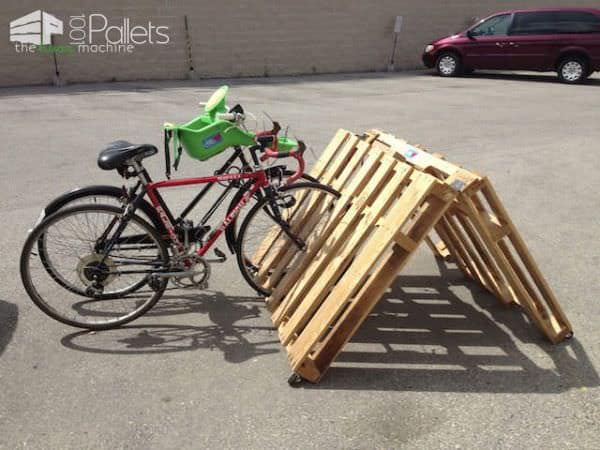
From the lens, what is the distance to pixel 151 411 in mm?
2668

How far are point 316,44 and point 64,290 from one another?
1424 centimetres

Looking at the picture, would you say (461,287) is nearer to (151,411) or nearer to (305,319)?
(305,319)

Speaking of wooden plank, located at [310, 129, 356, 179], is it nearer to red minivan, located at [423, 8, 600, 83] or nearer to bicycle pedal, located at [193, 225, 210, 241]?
bicycle pedal, located at [193, 225, 210, 241]

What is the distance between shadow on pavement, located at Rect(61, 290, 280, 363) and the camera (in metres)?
3.18

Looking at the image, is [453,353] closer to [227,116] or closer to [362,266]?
[362,266]

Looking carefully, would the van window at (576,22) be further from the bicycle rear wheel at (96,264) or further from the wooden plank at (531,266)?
the bicycle rear wheel at (96,264)

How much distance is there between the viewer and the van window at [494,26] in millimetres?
14773

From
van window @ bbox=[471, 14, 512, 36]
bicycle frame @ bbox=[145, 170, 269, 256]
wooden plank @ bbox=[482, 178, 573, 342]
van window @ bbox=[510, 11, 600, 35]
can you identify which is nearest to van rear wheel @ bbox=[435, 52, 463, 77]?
van window @ bbox=[471, 14, 512, 36]

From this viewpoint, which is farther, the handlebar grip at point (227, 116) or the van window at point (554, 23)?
the van window at point (554, 23)

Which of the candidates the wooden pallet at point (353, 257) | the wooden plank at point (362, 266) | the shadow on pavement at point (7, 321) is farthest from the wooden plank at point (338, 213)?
the shadow on pavement at point (7, 321)

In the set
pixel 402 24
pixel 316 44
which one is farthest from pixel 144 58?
pixel 402 24

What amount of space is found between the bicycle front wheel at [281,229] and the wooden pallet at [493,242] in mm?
617

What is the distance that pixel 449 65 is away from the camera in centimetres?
1588

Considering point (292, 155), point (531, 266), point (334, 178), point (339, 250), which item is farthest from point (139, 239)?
point (531, 266)
